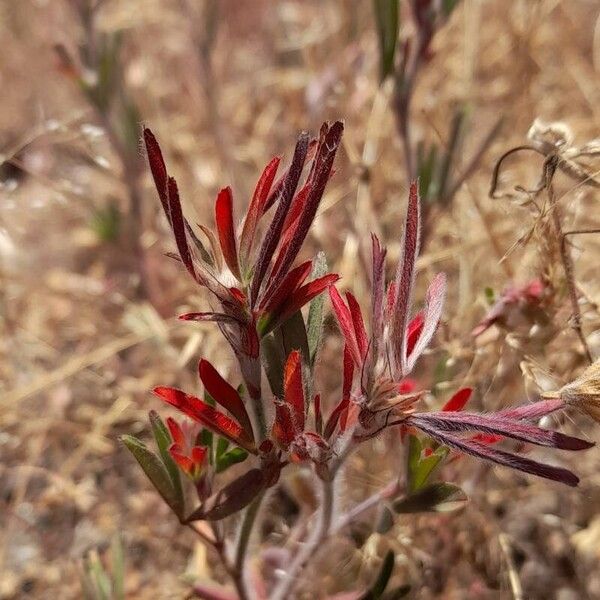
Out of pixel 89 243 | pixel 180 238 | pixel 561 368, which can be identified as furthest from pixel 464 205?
pixel 180 238

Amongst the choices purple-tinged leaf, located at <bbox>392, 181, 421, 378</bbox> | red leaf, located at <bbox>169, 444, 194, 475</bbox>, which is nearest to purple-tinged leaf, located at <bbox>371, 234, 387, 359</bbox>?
purple-tinged leaf, located at <bbox>392, 181, 421, 378</bbox>

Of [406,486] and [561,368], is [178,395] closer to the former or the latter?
[406,486]

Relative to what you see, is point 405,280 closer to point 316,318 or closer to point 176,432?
point 316,318

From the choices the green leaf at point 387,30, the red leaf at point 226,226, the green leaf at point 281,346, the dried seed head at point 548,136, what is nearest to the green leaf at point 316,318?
the green leaf at point 281,346

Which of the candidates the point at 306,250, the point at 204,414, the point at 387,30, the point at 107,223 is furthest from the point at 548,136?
the point at 107,223

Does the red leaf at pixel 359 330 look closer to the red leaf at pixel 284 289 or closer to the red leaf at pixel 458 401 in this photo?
the red leaf at pixel 284 289

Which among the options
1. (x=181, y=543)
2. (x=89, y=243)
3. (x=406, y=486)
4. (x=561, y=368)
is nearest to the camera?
(x=406, y=486)

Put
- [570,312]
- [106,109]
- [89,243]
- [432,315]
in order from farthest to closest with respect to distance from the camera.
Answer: [89,243] < [106,109] < [570,312] < [432,315]
